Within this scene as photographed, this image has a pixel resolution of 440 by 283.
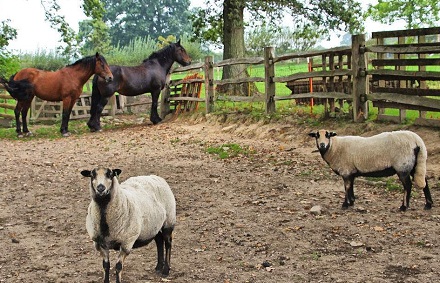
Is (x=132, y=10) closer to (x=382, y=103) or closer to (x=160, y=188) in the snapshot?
(x=382, y=103)

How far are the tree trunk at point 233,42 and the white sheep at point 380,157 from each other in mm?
10889

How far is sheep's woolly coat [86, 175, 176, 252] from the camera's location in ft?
16.2

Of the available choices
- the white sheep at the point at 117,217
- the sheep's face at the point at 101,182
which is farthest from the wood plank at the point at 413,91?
the sheep's face at the point at 101,182

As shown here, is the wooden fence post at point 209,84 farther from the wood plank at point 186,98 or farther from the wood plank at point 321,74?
the wood plank at point 321,74

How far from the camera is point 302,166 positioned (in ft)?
33.6

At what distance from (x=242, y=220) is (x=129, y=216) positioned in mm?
2483

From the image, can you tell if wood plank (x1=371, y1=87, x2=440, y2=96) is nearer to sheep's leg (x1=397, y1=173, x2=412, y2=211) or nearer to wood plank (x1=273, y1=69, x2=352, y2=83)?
wood plank (x1=273, y1=69, x2=352, y2=83)

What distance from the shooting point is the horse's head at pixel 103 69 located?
16875 millimetres

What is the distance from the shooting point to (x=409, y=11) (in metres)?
40.7

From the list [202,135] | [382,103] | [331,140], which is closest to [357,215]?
[331,140]

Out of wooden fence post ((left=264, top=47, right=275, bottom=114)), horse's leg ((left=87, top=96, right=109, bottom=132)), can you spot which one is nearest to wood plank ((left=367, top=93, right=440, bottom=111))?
wooden fence post ((left=264, top=47, right=275, bottom=114))

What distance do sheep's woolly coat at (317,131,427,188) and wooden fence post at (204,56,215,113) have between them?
9703mm

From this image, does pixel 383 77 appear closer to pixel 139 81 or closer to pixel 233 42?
pixel 233 42

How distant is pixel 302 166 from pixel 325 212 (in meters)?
2.93
